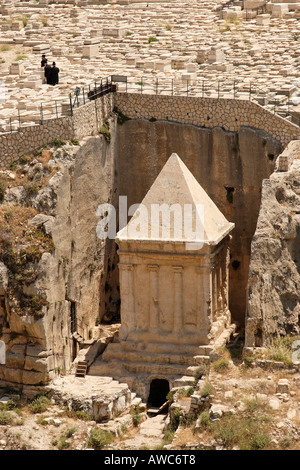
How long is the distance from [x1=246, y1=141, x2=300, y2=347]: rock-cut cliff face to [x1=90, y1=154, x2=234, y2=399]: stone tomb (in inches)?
55.9

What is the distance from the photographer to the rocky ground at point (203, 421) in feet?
109

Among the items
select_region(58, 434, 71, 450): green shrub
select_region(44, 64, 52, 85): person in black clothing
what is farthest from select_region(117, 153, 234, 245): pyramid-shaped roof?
select_region(44, 64, 52, 85): person in black clothing

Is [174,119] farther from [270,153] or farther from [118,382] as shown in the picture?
[118,382]

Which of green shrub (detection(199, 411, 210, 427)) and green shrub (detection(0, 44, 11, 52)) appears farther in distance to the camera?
green shrub (detection(0, 44, 11, 52))

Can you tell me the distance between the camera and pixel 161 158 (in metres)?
43.8

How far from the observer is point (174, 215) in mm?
38250

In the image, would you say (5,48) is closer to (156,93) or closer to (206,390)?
(156,93)

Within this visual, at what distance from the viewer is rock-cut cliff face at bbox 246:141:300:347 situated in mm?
37188

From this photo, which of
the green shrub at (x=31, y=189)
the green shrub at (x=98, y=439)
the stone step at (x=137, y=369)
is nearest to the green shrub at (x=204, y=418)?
the green shrub at (x=98, y=439)

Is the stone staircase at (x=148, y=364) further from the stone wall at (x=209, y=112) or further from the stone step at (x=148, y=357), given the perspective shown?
the stone wall at (x=209, y=112)

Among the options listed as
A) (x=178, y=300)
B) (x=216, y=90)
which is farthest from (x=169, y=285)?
(x=216, y=90)

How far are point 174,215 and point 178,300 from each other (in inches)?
96.2

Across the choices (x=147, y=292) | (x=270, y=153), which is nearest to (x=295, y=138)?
(x=270, y=153)

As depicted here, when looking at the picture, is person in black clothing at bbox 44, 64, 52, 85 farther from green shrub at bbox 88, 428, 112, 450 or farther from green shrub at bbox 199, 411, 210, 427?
green shrub at bbox 199, 411, 210, 427
